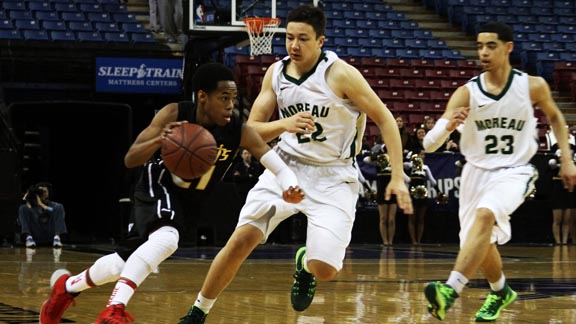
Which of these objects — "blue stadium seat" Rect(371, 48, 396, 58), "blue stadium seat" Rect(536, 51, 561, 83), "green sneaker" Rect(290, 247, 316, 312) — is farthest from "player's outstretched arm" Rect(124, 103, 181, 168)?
"blue stadium seat" Rect(536, 51, 561, 83)

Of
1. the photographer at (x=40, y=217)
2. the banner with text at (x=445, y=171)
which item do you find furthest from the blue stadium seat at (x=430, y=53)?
the photographer at (x=40, y=217)

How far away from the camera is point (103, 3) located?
78.2 ft

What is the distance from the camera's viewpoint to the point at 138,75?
66.0 feet

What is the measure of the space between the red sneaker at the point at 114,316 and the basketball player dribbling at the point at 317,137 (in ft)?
3.42

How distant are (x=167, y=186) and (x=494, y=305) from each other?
2565 mm

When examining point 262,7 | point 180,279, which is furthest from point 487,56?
point 262,7

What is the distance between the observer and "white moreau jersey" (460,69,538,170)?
7605 millimetres

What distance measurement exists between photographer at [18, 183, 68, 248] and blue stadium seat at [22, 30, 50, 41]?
177 inches

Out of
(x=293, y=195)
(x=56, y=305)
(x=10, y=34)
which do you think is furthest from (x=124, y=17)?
(x=293, y=195)

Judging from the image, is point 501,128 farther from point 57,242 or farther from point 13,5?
point 13,5

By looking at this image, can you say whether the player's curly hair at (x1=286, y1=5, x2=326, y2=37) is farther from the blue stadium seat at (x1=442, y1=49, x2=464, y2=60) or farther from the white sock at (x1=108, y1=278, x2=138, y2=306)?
the blue stadium seat at (x1=442, y1=49, x2=464, y2=60)

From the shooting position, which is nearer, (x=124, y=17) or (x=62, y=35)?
(x=62, y=35)

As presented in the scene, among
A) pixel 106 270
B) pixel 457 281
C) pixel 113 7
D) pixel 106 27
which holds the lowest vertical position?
pixel 106 27

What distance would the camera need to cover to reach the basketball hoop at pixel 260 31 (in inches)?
716
